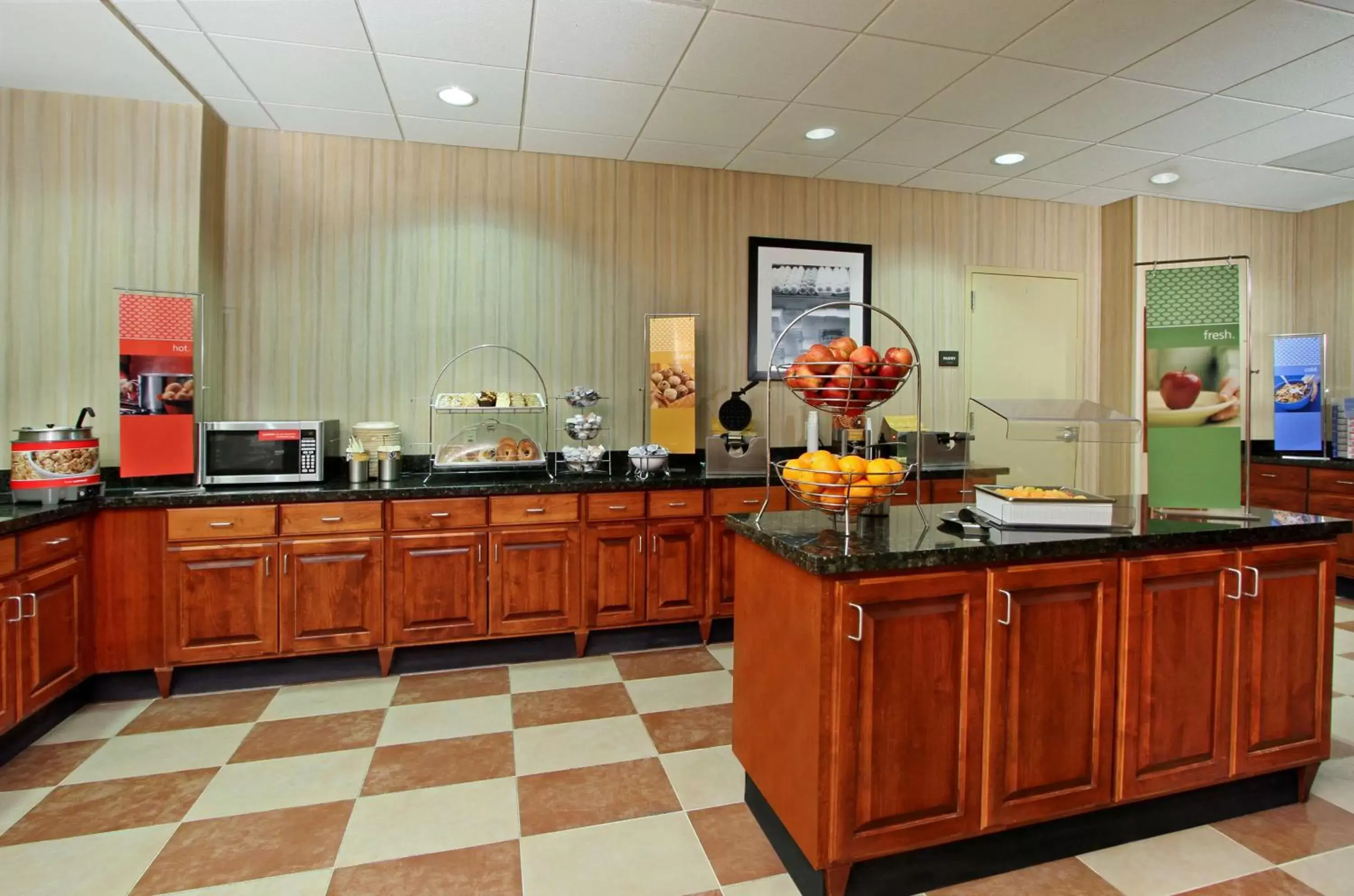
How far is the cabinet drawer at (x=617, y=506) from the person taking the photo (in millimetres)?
3629

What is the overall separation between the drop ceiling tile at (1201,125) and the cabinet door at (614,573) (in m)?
3.59

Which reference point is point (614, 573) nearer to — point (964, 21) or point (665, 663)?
point (665, 663)

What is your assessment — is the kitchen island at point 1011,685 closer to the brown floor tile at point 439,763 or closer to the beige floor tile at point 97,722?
the brown floor tile at point 439,763

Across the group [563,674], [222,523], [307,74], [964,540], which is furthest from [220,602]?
[964,540]

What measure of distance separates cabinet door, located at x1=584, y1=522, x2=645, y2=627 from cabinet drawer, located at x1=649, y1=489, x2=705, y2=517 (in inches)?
5.3

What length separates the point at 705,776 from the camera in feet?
8.11

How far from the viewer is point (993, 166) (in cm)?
444

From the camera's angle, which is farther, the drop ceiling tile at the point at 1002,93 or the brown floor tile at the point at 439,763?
the drop ceiling tile at the point at 1002,93

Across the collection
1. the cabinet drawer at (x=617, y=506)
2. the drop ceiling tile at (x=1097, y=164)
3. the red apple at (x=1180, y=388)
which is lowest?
the cabinet drawer at (x=617, y=506)

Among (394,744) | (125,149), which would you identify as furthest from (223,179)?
(394,744)

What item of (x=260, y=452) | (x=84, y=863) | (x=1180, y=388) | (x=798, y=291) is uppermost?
(x=798, y=291)

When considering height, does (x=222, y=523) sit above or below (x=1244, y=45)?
below

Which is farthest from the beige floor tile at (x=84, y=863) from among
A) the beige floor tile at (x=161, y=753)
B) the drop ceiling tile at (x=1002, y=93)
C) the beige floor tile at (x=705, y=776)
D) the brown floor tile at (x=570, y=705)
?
the drop ceiling tile at (x=1002, y=93)

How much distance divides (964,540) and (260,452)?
3.31 m
